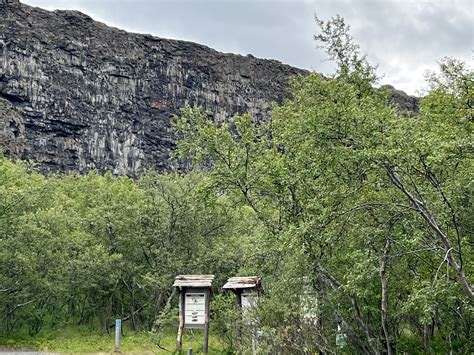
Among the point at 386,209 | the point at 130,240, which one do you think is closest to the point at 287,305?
the point at 386,209

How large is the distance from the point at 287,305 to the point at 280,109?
4.50 metres

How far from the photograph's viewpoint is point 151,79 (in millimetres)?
72312

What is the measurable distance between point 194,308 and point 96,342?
265 inches

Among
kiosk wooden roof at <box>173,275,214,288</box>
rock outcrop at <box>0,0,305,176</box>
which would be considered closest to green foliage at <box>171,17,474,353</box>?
kiosk wooden roof at <box>173,275,214,288</box>

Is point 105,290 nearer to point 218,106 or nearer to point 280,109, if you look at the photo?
point 280,109

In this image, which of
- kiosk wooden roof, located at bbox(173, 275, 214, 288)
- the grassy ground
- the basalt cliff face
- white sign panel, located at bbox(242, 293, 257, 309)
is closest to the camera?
white sign panel, located at bbox(242, 293, 257, 309)

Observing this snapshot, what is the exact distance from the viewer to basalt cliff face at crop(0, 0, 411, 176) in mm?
60438

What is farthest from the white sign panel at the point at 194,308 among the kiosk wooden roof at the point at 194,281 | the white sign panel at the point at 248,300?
the white sign panel at the point at 248,300

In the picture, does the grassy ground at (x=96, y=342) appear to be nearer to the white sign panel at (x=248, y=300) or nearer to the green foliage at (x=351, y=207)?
the green foliage at (x=351, y=207)

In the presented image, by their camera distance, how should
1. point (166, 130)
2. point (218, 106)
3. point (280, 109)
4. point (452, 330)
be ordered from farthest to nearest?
point (218, 106), point (166, 130), point (280, 109), point (452, 330)

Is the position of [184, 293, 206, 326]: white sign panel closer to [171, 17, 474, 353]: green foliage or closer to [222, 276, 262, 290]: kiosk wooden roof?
[222, 276, 262, 290]: kiosk wooden roof

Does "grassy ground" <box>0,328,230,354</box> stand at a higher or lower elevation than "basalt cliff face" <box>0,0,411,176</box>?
lower

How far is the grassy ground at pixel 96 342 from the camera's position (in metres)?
18.8

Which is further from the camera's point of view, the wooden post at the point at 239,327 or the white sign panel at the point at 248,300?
the white sign panel at the point at 248,300
